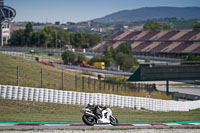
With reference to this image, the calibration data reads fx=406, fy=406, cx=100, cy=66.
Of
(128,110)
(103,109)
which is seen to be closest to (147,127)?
(103,109)

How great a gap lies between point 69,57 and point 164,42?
4850cm

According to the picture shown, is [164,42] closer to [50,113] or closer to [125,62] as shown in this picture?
[125,62]

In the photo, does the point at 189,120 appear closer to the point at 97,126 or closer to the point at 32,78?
the point at 97,126

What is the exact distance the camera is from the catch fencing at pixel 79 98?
27016 mm

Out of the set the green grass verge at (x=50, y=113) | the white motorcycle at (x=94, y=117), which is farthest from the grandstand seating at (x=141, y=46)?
the white motorcycle at (x=94, y=117)

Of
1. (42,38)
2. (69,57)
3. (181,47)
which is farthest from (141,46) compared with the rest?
(69,57)

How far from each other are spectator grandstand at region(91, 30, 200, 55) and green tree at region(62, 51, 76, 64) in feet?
114

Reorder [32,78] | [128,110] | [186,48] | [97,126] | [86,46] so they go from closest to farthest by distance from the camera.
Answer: [97,126]
[128,110]
[32,78]
[186,48]
[86,46]

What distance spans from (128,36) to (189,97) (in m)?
106

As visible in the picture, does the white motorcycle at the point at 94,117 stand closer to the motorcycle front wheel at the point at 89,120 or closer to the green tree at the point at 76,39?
the motorcycle front wheel at the point at 89,120

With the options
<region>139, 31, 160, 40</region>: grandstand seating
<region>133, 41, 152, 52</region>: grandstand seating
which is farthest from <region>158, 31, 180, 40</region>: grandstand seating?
<region>139, 31, 160, 40</region>: grandstand seating

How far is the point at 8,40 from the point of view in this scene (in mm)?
162625

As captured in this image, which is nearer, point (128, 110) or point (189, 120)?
point (189, 120)

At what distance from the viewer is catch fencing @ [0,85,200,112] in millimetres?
27016
